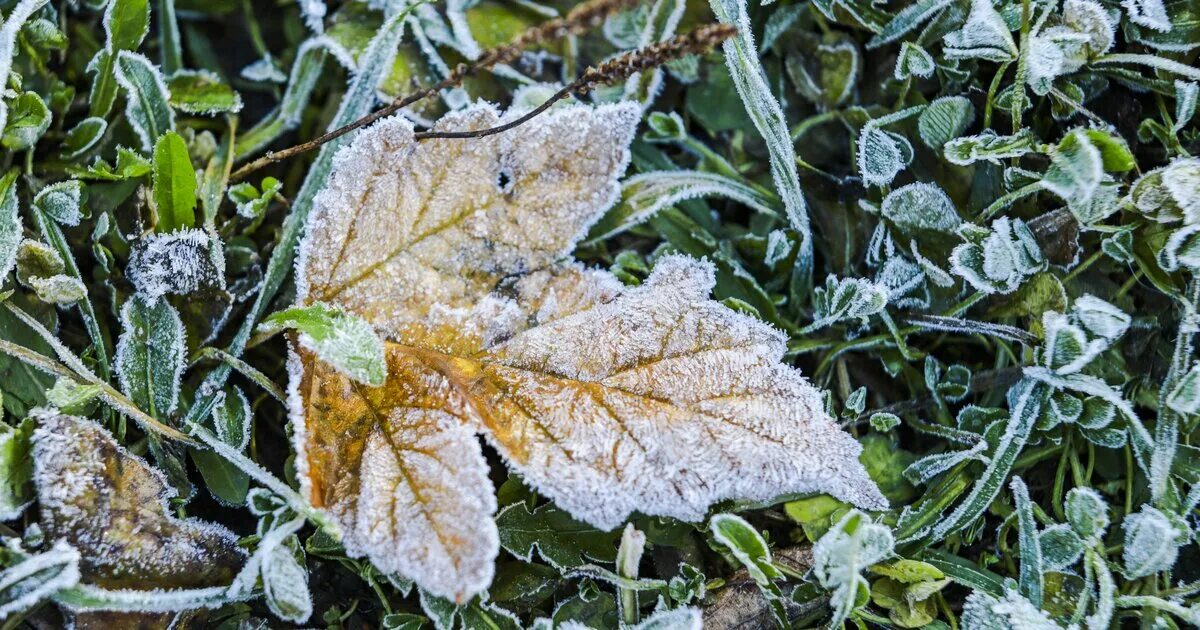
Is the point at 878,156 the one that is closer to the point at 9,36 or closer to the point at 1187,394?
the point at 1187,394

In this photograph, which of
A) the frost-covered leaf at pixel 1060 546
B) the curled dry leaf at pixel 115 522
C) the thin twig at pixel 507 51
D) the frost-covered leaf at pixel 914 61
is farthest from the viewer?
the frost-covered leaf at pixel 914 61

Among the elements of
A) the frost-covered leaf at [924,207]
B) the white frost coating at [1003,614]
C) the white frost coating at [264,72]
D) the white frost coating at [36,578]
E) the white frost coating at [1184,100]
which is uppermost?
the white frost coating at [264,72]

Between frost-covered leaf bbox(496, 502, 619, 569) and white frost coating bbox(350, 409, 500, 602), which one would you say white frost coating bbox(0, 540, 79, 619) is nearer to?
white frost coating bbox(350, 409, 500, 602)

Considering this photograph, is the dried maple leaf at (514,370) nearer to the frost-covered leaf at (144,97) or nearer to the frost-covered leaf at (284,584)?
the frost-covered leaf at (284,584)

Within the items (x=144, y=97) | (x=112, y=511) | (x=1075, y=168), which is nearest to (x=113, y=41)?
(x=144, y=97)

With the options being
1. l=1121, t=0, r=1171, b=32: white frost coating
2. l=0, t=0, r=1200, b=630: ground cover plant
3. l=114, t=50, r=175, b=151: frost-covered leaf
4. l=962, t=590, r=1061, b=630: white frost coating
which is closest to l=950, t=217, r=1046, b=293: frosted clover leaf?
l=0, t=0, r=1200, b=630: ground cover plant

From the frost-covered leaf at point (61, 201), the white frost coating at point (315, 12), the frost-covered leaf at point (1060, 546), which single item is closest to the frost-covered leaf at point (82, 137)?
the frost-covered leaf at point (61, 201)

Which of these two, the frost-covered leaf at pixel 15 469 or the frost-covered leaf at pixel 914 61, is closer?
the frost-covered leaf at pixel 15 469
